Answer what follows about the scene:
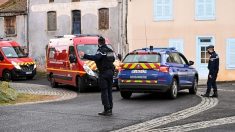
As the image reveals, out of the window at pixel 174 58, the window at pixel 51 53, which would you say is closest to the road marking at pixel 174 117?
the window at pixel 174 58

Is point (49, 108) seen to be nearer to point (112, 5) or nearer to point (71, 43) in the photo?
point (71, 43)

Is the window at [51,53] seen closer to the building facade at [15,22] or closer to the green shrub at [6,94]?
the green shrub at [6,94]

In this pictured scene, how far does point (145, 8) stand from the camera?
33.6 meters

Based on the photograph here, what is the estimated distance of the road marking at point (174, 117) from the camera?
10586 mm

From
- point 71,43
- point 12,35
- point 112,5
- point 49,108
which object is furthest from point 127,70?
point 12,35

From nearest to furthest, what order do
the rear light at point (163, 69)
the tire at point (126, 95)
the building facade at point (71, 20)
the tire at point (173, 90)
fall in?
1. the rear light at point (163, 69)
2. the tire at point (173, 90)
3. the tire at point (126, 95)
4. the building facade at point (71, 20)

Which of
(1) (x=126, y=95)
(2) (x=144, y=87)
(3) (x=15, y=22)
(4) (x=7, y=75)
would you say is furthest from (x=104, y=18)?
(2) (x=144, y=87)

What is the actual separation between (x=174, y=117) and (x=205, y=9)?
21292mm

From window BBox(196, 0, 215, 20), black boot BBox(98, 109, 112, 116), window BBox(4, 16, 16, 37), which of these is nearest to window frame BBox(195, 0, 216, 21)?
window BBox(196, 0, 215, 20)

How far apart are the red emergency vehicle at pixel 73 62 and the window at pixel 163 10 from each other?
1093 cm

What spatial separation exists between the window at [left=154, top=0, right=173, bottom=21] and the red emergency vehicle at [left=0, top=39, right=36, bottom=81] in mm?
8794

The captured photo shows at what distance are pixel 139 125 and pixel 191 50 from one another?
22.4 metres

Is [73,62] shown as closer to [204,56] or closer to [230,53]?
[204,56]

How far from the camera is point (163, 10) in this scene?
3328 cm
